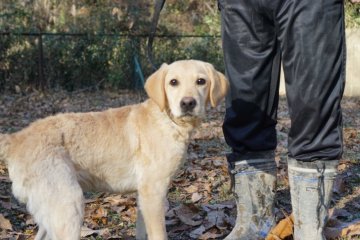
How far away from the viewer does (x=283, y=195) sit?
4.29m

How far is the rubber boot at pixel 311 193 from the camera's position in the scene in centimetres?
296

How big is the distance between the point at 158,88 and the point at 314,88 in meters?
0.99

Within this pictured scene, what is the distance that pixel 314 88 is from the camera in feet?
9.23

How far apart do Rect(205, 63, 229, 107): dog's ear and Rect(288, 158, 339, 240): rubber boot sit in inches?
24.2

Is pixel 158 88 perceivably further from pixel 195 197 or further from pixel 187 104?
pixel 195 197

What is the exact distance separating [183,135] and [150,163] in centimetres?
28

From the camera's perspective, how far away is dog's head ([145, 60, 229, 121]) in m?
3.27

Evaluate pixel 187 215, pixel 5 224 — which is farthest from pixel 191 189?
pixel 5 224

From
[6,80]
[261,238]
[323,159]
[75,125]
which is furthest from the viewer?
[6,80]

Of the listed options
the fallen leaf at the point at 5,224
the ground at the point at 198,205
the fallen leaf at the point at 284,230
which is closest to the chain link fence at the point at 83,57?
the ground at the point at 198,205

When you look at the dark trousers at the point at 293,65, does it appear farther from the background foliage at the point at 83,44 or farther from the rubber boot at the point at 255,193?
the background foliage at the point at 83,44

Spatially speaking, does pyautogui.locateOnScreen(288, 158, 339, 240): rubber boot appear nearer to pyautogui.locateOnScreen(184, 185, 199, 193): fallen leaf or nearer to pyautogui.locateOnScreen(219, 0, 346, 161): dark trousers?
pyautogui.locateOnScreen(219, 0, 346, 161): dark trousers

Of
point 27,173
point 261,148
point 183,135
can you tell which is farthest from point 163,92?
point 27,173

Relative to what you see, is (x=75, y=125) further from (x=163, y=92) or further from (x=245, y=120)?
(x=245, y=120)
